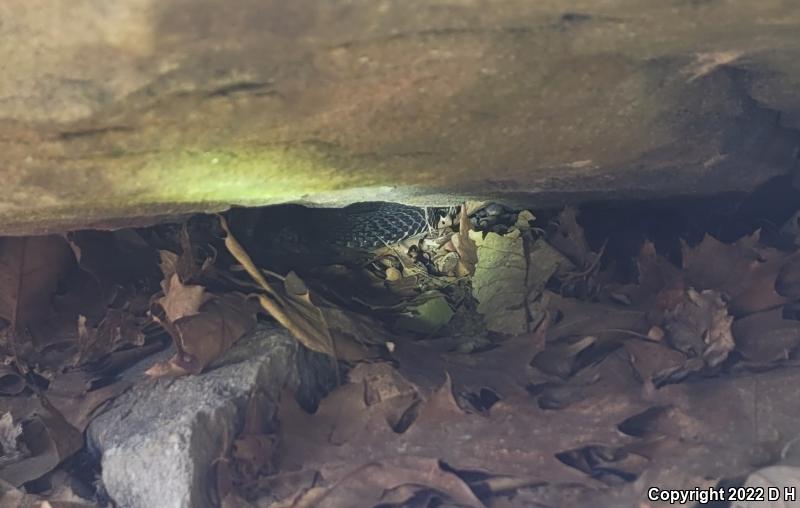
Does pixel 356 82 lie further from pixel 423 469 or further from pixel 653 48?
pixel 423 469

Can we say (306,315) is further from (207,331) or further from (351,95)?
(351,95)

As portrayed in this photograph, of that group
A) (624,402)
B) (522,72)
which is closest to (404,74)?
(522,72)

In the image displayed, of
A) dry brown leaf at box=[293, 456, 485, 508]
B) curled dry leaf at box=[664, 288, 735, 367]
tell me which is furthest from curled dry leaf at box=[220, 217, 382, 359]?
curled dry leaf at box=[664, 288, 735, 367]

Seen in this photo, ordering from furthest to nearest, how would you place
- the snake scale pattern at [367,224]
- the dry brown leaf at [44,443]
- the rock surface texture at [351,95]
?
the snake scale pattern at [367,224], the dry brown leaf at [44,443], the rock surface texture at [351,95]

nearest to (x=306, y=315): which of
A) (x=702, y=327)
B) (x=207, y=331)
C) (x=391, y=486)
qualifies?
(x=207, y=331)

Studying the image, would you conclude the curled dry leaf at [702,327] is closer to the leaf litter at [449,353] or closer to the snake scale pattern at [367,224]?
the leaf litter at [449,353]

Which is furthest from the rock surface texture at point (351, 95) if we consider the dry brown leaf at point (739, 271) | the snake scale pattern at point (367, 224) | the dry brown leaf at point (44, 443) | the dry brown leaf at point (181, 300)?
the snake scale pattern at point (367, 224)
